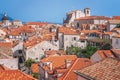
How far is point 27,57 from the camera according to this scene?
69.2 metres

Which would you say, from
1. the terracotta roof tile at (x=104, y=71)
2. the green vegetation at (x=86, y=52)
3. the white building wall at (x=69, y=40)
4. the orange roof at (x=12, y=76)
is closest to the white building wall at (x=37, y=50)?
the green vegetation at (x=86, y=52)

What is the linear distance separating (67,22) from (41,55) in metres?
68.3

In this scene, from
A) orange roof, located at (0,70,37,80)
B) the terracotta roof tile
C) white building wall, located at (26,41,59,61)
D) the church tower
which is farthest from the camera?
the church tower

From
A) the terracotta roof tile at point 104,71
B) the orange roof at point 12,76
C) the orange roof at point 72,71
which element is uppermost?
the terracotta roof tile at point 104,71

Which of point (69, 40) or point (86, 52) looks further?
point (69, 40)

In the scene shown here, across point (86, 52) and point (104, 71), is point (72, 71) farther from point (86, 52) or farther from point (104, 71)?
point (86, 52)

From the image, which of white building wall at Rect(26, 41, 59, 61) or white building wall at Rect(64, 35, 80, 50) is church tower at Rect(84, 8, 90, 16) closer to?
white building wall at Rect(64, 35, 80, 50)

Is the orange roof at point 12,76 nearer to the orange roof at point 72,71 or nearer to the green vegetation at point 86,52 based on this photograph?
the orange roof at point 72,71

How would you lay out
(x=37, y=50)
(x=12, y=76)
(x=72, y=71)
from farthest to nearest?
1. (x=37, y=50)
2. (x=72, y=71)
3. (x=12, y=76)

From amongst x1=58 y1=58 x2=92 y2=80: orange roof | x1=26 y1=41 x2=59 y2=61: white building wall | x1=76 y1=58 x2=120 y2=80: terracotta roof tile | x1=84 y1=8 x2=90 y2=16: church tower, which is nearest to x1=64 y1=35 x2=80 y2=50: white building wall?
x1=26 y1=41 x2=59 y2=61: white building wall

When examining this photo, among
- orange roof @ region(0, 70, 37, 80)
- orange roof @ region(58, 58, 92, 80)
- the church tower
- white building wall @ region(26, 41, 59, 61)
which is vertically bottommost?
white building wall @ region(26, 41, 59, 61)

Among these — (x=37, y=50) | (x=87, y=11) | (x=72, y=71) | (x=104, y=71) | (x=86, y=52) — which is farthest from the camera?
(x=87, y=11)

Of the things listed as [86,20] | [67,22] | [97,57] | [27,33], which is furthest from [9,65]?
[67,22]

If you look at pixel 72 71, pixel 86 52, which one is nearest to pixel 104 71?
pixel 72 71
